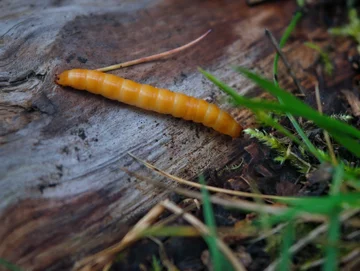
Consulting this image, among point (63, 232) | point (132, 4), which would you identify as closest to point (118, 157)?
point (63, 232)

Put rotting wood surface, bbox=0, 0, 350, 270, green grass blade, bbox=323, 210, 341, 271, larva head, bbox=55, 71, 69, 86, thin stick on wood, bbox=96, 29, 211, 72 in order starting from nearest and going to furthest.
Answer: green grass blade, bbox=323, 210, 341, 271, rotting wood surface, bbox=0, 0, 350, 270, larva head, bbox=55, 71, 69, 86, thin stick on wood, bbox=96, 29, 211, 72

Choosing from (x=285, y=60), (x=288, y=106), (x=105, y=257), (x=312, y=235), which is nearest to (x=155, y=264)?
(x=105, y=257)

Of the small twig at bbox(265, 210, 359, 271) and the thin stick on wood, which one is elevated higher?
the thin stick on wood

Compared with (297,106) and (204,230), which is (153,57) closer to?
(297,106)

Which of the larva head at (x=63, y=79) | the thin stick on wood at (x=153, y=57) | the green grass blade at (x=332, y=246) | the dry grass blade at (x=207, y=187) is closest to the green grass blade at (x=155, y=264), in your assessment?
the dry grass blade at (x=207, y=187)

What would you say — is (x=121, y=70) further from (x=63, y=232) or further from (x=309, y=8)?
(x=309, y=8)

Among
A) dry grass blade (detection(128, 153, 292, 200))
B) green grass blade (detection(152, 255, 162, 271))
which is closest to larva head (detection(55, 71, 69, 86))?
dry grass blade (detection(128, 153, 292, 200))

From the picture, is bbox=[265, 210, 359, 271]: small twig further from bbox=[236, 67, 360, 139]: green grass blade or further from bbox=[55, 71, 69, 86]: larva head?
bbox=[55, 71, 69, 86]: larva head
